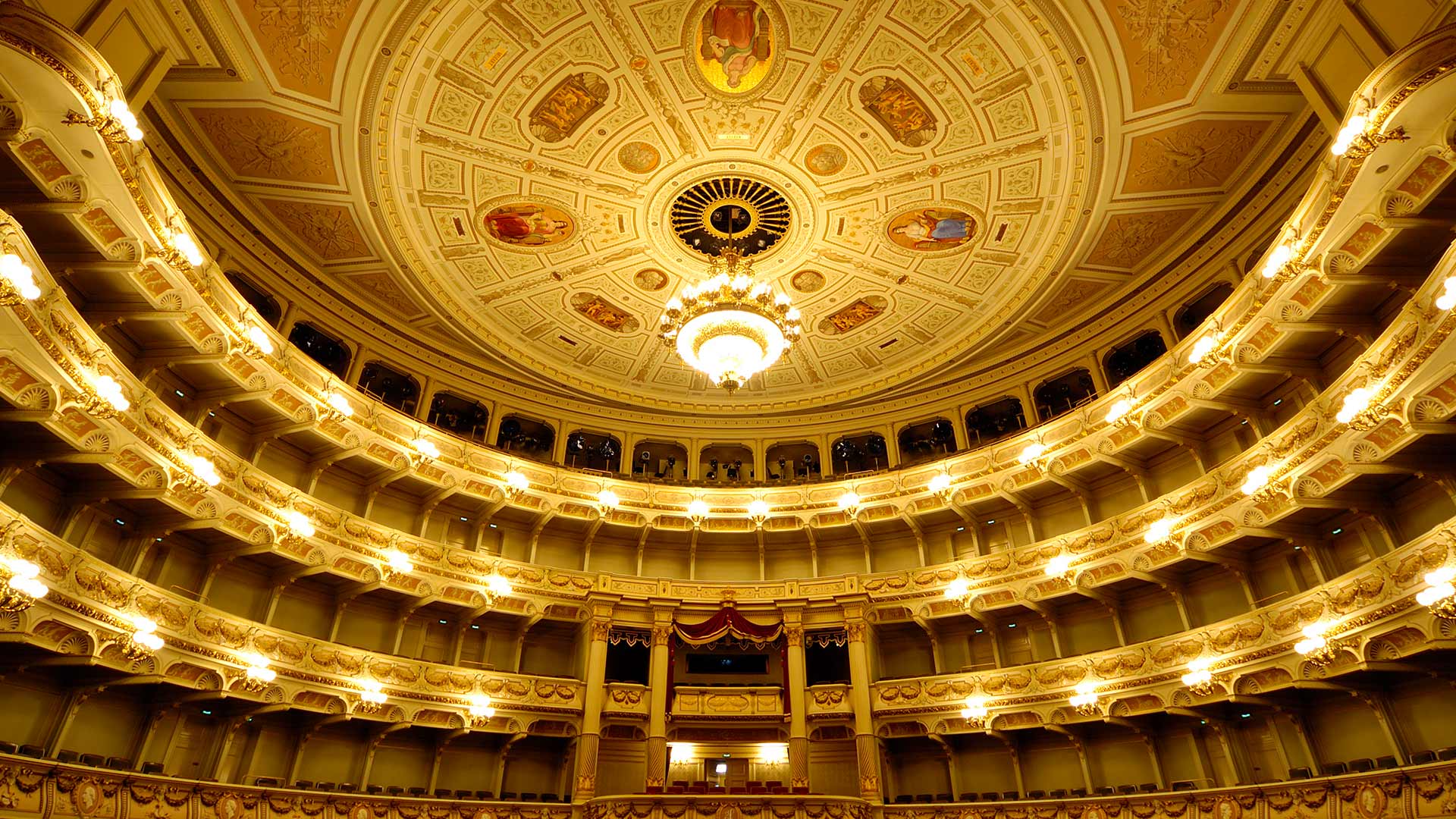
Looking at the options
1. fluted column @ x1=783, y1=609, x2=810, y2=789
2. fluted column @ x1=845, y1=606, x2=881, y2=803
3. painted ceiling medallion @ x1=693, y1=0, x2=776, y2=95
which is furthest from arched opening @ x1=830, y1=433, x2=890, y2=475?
painted ceiling medallion @ x1=693, y1=0, x2=776, y2=95

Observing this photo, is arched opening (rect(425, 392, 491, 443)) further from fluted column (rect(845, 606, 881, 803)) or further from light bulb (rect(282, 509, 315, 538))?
fluted column (rect(845, 606, 881, 803))

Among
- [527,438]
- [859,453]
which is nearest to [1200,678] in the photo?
[859,453]

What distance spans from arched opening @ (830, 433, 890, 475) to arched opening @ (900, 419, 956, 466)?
2.09 feet

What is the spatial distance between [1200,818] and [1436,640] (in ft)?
17.1

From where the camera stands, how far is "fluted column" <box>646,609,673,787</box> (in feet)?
55.1

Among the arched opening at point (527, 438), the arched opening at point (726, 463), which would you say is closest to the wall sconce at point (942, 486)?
the arched opening at point (726, 463)

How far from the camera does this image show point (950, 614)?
1839 centimetres

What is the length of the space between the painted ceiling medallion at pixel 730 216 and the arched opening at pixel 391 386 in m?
8.46

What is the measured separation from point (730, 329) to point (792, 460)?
1022 centimetres

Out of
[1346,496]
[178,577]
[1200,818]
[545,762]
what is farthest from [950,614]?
[178,577]

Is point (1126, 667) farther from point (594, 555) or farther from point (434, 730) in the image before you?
point (434, 730)

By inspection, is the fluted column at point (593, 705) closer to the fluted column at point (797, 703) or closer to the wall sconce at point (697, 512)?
the wall sconce at point (697, 512)

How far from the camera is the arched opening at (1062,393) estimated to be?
20672mm

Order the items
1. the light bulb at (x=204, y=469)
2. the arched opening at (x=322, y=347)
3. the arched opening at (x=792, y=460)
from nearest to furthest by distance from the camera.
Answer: the light bulb at (x=204, y=469) → the arched opening at (x=322, y=347) → the arched opening at (x=792, y=460)
